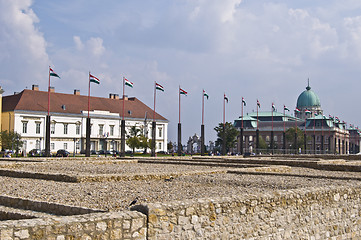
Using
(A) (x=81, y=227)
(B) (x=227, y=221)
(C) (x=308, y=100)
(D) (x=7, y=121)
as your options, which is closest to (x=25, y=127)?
(D) (x=7, y=121)

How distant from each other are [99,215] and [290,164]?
22.5 m

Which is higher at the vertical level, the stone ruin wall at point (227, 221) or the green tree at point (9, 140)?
the green tree at point (9, 140)

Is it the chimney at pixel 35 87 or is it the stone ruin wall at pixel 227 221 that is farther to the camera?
the chimney at pixel 35 87

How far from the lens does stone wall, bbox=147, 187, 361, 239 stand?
9.24m

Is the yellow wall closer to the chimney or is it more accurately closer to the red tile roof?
the red tile roof

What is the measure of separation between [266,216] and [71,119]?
75.9 metres

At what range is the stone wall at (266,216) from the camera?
30.3 ft

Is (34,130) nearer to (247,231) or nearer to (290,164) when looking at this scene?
(290,164)

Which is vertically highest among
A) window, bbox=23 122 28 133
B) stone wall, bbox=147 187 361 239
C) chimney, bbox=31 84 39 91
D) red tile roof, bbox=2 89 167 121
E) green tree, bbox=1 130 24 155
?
chimney, bbox=31 84 39 91

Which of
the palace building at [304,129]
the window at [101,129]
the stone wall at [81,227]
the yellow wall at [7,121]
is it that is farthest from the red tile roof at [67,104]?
the stone wall at [81,227]

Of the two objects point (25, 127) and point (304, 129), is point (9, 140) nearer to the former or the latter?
point (25, 127)

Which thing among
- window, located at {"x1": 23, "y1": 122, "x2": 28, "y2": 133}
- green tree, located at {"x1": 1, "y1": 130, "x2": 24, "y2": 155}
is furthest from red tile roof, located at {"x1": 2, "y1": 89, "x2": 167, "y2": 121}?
green tree, located at {"x1": 1, "y1": 130, "x2": 24, "y2": 155}

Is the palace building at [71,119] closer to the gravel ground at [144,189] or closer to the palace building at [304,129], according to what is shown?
the palace building at [304,129]

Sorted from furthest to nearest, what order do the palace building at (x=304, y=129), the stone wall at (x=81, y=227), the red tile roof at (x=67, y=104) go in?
the palace building at (x=304, y=129)
the red tile roof at (x=67, y=104)
the stone wall at (x=81, y=227)
